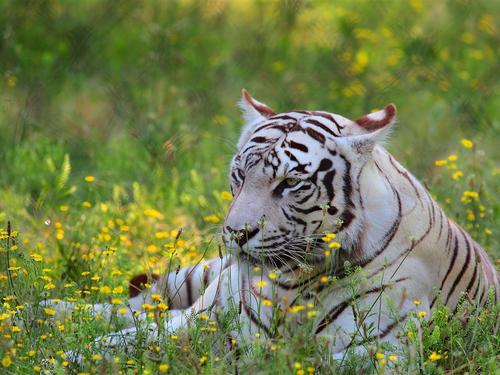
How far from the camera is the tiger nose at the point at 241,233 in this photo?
3.81m

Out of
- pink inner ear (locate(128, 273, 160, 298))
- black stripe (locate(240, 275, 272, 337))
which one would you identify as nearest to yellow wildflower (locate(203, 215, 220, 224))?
pink inner ear (locate(128, 273, 160, 298))

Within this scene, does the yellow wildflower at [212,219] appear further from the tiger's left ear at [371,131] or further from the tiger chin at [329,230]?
the tiger's left ear at [371,131]

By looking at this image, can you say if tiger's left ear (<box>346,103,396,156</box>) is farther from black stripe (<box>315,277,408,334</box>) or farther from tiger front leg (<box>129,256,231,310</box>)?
tiger front leg (<box>129,256,231,310</box>)

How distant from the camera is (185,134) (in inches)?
285

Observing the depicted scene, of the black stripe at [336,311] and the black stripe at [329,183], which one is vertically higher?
the black stripe at [329,183]

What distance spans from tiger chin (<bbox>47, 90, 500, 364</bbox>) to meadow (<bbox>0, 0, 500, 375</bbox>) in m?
0.14

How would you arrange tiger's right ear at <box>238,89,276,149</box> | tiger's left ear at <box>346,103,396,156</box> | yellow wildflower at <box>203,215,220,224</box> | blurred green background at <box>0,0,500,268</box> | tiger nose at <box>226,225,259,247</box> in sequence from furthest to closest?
1. blurred green background at <box>0,0,500,268</box>
2. yellow wildflower at <box>203,215,220,224</box>
3. tiger's right ear at <box>238,89,276,149</box>
4. tiger's left ear at <box>346,103,396,156</box>
5. tiger nose at <box>226,225,259,247</box>

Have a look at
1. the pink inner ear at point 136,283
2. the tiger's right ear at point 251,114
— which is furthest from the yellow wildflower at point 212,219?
the tiger's right ear at point 251,114

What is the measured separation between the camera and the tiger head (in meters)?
3.88

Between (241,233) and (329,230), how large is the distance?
0.36 m

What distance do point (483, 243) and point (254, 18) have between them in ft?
16.2

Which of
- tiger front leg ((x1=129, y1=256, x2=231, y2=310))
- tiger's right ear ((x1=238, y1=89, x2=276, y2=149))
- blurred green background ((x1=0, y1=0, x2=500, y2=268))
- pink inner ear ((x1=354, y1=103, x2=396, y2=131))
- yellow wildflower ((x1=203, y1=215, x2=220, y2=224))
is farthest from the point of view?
blurred green background ((x1=0, y1=0, x2=500, y2=268))

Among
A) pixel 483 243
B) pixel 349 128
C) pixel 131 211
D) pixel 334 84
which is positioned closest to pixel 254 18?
pixel 334 84

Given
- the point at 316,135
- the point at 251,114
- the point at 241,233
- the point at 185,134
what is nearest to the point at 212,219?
the point at 185,134
